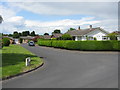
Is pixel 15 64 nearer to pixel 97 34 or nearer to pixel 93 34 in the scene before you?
pixel 93 34

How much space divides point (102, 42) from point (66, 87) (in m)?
21.0

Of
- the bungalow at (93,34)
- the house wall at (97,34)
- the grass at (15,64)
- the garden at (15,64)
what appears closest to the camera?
the garden at (15,64)

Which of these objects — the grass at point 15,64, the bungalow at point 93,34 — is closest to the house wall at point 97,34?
the bungalow at point 93,34

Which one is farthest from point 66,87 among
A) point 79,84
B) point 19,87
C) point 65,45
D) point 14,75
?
point 65,45

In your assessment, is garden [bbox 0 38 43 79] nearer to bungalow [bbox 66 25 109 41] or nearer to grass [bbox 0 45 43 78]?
grass [bbox 0 45 43 78]

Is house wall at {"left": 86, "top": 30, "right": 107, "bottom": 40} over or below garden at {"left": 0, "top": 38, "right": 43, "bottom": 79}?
over

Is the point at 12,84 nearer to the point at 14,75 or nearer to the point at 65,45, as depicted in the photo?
the point at 14,75

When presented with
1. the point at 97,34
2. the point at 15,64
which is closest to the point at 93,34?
the point at 97,34

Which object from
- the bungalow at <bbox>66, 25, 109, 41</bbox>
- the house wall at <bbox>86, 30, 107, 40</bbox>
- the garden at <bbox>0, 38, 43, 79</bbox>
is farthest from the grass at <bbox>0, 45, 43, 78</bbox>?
the house wall at <bbox>86, 30, 107, 40</bbox>

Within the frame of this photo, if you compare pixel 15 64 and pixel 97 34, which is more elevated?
pixel 97 34

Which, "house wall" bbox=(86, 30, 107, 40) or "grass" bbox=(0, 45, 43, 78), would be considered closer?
"grass" bbox=(0, 45, 43, 78)

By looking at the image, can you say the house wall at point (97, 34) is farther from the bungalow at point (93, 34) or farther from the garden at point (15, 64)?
the garden at point (15, 64)

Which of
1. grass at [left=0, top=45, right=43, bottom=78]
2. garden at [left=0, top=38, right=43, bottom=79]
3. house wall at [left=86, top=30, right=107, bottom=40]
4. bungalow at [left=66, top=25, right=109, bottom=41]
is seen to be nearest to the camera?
garden at [left=0, top=38, right=43, bottom=79]

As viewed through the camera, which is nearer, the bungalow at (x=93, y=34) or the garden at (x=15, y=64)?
the garden at (x=15, y=64)
